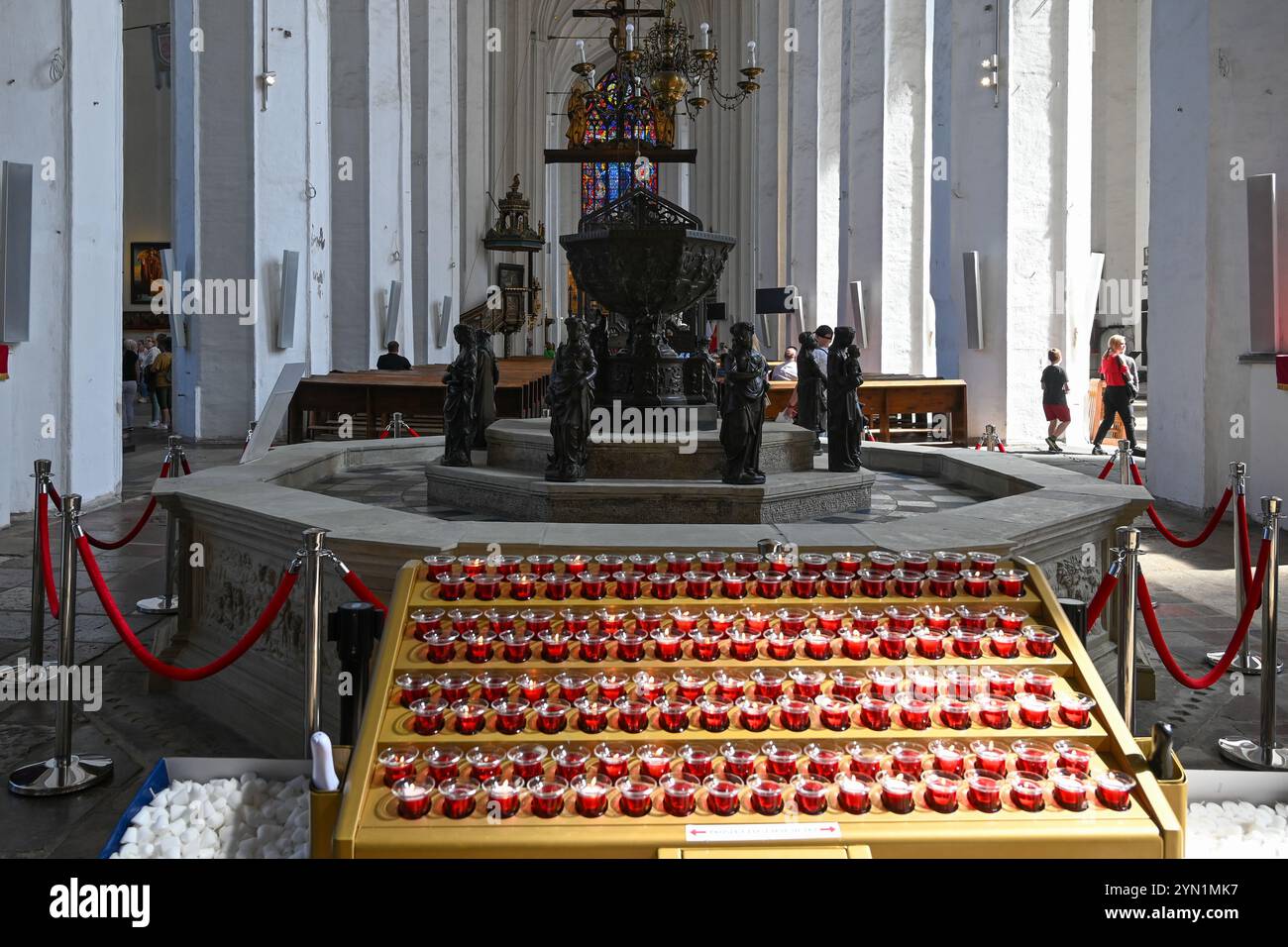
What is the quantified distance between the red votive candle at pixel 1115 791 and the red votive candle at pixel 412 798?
5.57 feet

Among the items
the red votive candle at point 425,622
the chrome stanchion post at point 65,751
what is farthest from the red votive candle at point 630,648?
the chrome stanchion post at point 65,751

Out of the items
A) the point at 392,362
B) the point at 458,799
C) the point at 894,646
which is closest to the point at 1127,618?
→ the point at 894,646

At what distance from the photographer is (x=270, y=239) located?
15227 mm

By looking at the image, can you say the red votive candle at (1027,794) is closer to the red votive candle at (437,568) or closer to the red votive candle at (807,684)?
the red votive candle at (807,684)

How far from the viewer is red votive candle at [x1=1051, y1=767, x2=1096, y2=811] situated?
282cm

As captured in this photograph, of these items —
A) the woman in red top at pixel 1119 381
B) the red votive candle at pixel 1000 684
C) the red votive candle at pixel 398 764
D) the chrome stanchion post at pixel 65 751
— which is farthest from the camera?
the woman in red top at pixel 1119 381

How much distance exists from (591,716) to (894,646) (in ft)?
3.24

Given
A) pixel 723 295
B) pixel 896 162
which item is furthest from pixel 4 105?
pixel 723 295

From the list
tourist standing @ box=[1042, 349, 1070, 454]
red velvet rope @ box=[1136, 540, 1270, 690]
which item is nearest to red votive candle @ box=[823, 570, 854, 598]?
red velvet rope @ box=[1136, 540, 1270, 690]

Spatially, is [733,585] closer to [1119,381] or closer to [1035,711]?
[1035,711]

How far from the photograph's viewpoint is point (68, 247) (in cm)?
998

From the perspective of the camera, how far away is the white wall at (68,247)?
30.7ft
